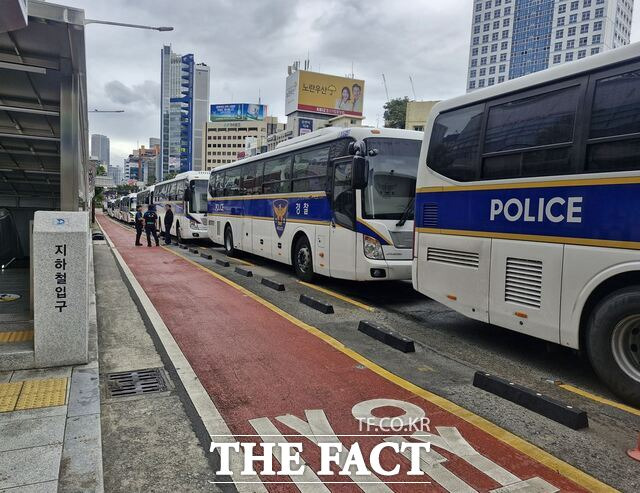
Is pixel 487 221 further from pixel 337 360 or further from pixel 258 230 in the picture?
pixel 258 230

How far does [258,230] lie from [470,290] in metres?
8.61

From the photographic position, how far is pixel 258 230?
44.9 feet

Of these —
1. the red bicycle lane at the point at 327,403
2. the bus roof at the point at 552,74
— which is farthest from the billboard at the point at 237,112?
the bus roof at the point at 552,74

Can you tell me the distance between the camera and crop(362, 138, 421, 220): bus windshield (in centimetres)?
858

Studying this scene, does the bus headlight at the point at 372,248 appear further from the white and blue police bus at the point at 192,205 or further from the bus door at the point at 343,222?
the white and blue police bus at the point at 192,205

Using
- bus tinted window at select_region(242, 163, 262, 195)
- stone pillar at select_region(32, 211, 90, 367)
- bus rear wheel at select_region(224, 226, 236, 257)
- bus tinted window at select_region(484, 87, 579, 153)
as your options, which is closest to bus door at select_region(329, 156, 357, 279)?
bus tinted window at select_region(484, 87, 579, 153)

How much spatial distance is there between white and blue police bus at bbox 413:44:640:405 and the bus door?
7.86 ft

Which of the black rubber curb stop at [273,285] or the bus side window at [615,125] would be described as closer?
the bus side window at [615,125]

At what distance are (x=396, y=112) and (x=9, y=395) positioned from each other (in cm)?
6078

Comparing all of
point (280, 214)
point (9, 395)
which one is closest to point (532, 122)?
point (9, 395)

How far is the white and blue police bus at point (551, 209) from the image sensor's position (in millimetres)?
4344

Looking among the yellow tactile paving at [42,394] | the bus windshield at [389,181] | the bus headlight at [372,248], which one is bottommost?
the yellow tactile paving at [42,394]

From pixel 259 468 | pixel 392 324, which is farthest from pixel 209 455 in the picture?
pixel 392 324

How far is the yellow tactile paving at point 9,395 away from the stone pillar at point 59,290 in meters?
0.46
